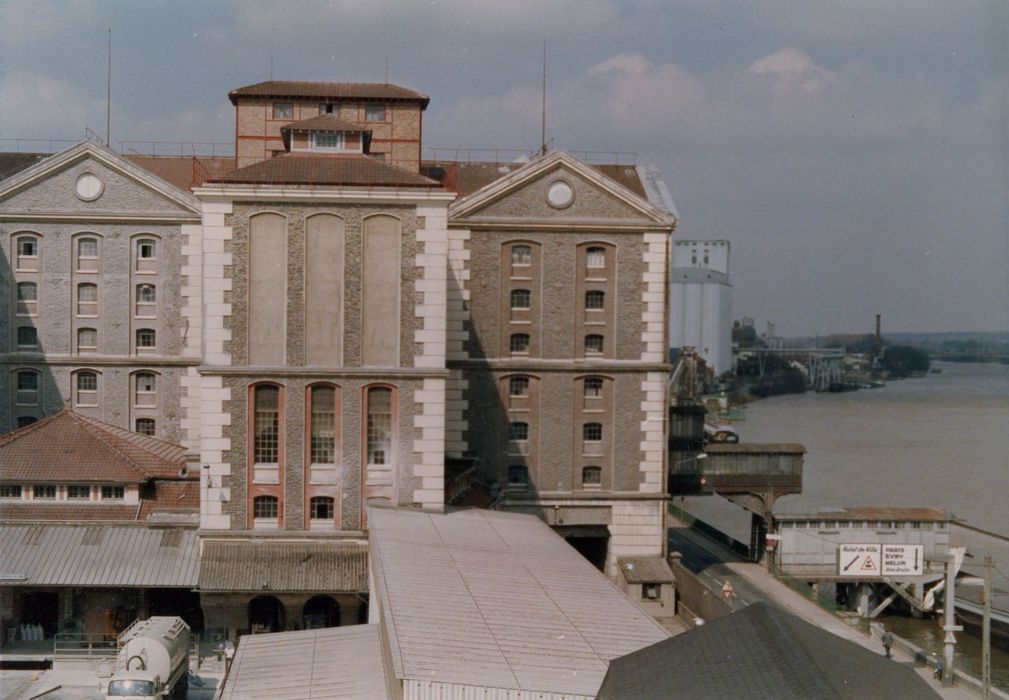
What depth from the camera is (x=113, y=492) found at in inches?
1439

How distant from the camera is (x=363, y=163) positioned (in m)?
35.7

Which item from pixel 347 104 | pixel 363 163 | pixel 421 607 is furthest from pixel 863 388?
pixel 421 607

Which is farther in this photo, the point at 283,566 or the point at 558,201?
the point at 558,201

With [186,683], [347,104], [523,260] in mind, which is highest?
[347,104]

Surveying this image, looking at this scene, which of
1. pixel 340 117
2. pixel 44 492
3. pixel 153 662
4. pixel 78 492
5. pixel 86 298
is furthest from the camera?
pixel 340 117

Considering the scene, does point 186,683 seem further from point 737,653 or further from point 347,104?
point 347,104

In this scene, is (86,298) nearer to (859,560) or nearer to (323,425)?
(323,425)

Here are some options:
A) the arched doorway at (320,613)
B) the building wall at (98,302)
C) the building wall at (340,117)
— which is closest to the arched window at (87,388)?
the building wall at (98,302)

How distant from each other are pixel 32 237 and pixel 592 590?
30610mm

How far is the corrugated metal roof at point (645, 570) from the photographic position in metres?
41.3

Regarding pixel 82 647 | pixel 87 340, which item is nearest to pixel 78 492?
pixel 82 647

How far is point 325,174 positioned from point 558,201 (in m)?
11.4

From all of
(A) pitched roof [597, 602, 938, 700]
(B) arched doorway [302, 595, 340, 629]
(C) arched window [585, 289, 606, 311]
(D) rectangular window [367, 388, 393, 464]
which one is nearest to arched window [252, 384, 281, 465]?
(D) rectangular window [367, 388, 393, 464]

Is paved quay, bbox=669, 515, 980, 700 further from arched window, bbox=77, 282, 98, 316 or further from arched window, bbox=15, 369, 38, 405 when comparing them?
arched window, bbox=15, 369, 38, 405
